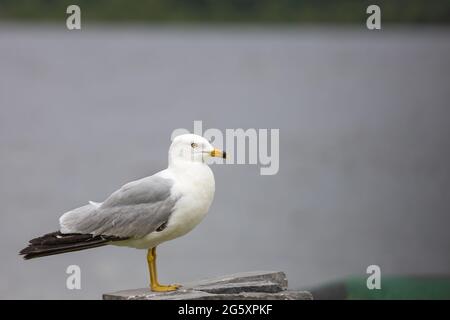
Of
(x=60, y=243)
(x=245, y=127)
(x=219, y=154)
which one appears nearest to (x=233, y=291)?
(x=219, y=154)

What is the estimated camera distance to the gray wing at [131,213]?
8078 millimetres

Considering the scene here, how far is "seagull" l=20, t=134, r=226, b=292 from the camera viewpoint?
803cm

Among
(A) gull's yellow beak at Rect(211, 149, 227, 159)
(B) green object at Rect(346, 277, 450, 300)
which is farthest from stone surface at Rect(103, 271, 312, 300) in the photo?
(B) green object at Rect(346, 277, 450, 300)

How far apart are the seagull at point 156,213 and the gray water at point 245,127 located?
318 inches

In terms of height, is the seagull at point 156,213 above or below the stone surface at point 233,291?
above

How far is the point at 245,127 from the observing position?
117ft

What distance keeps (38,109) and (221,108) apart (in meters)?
8.13

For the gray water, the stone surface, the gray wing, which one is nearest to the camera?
the stone surface

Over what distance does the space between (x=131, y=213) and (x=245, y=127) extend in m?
27.8

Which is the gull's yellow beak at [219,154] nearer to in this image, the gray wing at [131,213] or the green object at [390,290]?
the gray wing at [131,213]

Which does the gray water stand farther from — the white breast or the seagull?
the white breast

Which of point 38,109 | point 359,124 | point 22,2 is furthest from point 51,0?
point 359,124

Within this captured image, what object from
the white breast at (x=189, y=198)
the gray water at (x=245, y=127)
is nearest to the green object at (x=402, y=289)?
the white breast at (x=189, y=198)

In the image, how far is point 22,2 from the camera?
64.1 m
